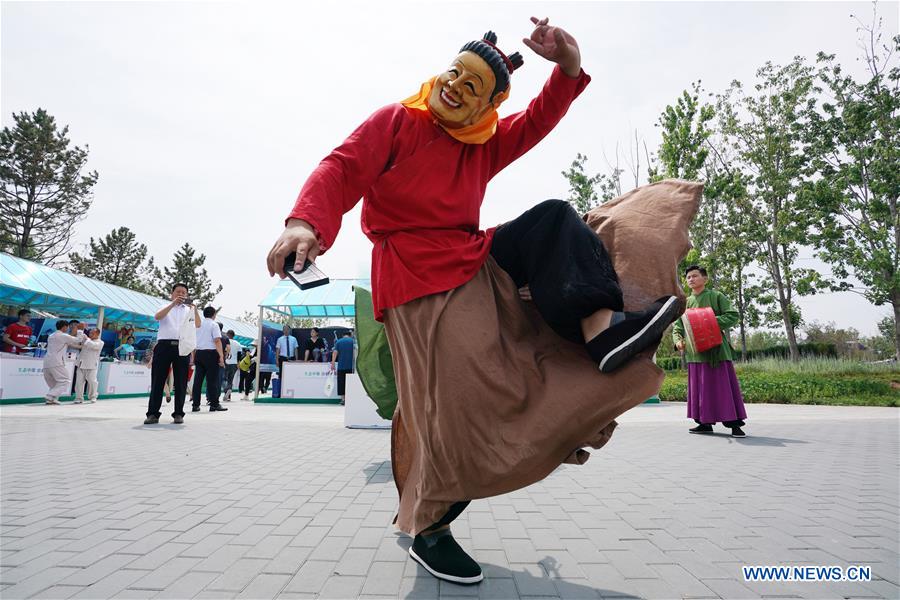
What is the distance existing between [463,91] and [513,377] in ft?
4.09

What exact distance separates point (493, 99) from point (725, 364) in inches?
232

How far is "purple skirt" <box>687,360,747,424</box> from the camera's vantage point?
6.38 meters

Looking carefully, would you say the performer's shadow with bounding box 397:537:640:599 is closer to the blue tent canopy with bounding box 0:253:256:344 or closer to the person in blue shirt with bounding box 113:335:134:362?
the blue tent canopy with bounding box 0:253:256:344

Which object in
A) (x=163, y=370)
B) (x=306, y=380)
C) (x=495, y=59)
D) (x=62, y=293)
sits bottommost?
(x=306, y=380)

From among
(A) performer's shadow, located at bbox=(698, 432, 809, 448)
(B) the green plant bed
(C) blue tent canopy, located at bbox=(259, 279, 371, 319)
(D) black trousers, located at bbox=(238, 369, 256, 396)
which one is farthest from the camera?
(D) black trousers, located at bbox=(238, 369, 256, 396)

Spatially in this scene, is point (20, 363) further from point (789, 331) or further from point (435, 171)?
point (789, 331)

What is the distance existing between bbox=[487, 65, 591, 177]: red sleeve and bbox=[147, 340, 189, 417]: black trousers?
23.0 feet

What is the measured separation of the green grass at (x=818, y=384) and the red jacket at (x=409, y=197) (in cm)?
1416

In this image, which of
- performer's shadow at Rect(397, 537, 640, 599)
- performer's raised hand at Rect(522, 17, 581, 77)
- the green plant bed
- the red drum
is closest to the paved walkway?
performer's shadow at Rect(397, 537, 640, 599)

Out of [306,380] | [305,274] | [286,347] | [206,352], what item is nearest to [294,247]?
[305,274]

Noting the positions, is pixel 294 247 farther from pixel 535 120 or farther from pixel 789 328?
pixel 789 328

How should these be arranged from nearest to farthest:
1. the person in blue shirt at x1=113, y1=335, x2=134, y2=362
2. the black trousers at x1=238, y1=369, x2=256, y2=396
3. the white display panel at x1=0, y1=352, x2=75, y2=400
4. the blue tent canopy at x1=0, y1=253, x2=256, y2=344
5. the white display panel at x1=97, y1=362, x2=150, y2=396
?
the white display panel at x1=0, y1=352, x2=75, y2=400
the blue tent canopy at x1=0, y1=253, x2=256, y2=344
the white display panel at x1=97, y1=362, x2=150, y2=396
the person in blue shirt at x1=113, y1=335, x2=134, y2=362
the black trousers at x1=238, y1=369, x2=256, y2=396

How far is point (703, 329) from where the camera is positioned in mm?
6324

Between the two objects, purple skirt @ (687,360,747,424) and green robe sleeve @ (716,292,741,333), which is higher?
green robe sleeve @ (716,292,741,333)
